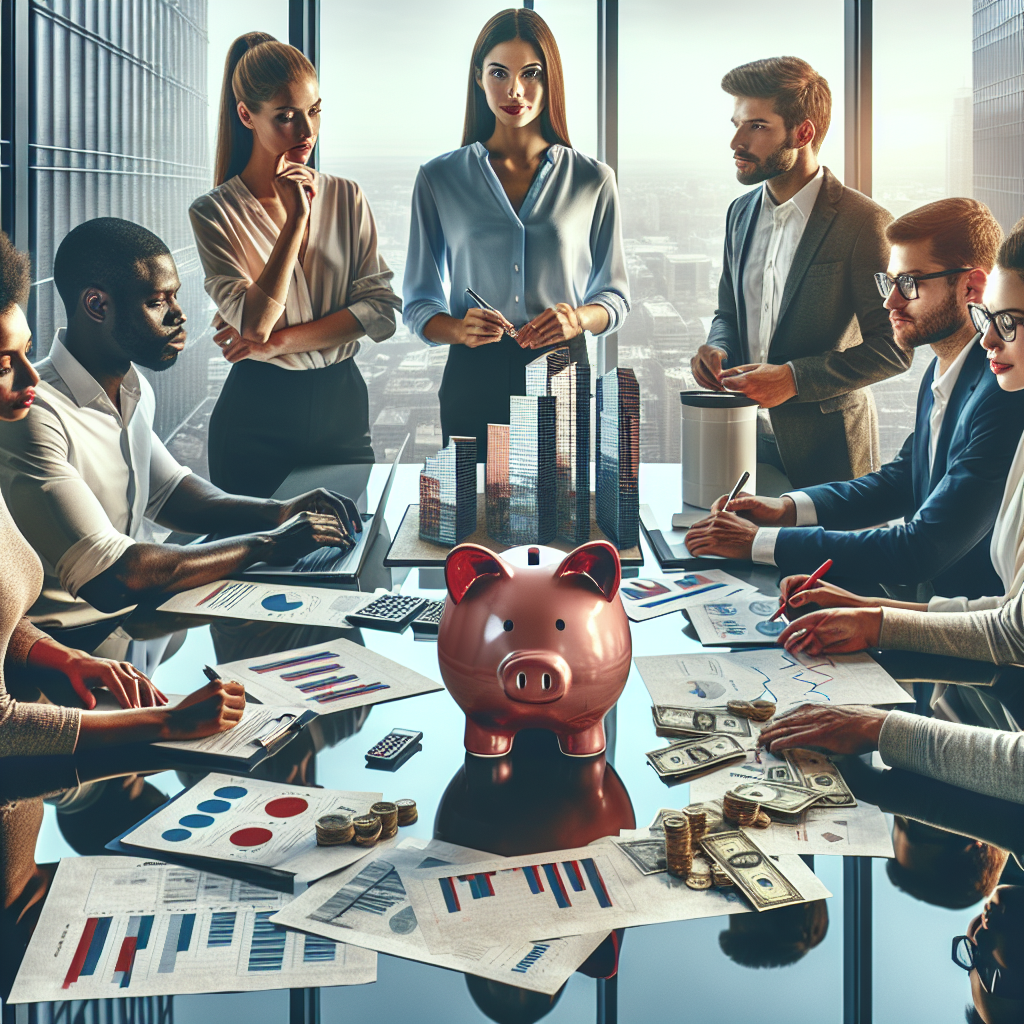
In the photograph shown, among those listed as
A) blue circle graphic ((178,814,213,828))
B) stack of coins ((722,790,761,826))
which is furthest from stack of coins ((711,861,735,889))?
blue circle graphic ((178,814,213,828))

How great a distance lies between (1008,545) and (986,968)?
1.05 m

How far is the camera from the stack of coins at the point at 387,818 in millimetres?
1203

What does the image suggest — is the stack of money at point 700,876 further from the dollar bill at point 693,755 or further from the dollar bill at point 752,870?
the dollar bill at point 693,755

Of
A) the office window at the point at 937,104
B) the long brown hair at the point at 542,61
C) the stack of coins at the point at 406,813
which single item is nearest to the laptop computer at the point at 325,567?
the stack of coins at the point at 406,813

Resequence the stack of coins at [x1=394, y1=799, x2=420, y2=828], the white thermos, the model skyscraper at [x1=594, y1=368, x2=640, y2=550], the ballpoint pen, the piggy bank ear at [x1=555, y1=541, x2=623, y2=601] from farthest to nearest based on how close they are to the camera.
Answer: the white thermos < the ballpoint pen < the model skyscraper at [x1=594, y1=368, x2=640, y2=550] < the piggy bank ear at [x1=555, y1=541, x2=623, y2=601] < the stack of coins at [x1=394, y1=799, x2=420, y2=828]

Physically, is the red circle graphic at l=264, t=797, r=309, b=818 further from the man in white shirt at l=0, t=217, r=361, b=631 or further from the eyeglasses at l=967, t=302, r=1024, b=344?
the eyeglasses at l=967, t=302, r=1024, b=344

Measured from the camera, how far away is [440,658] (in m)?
1.40

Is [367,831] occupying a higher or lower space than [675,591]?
lower

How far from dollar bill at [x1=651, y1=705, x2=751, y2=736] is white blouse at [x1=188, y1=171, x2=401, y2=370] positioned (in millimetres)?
1708

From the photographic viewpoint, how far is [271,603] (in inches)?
A: 80.4

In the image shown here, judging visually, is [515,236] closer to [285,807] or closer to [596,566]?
[596,566]

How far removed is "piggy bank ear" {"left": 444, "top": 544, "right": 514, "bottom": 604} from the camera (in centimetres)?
137

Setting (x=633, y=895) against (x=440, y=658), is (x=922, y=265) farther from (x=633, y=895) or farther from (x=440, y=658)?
(x=633, y=895)

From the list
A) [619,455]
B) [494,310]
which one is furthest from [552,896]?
[494,310]
